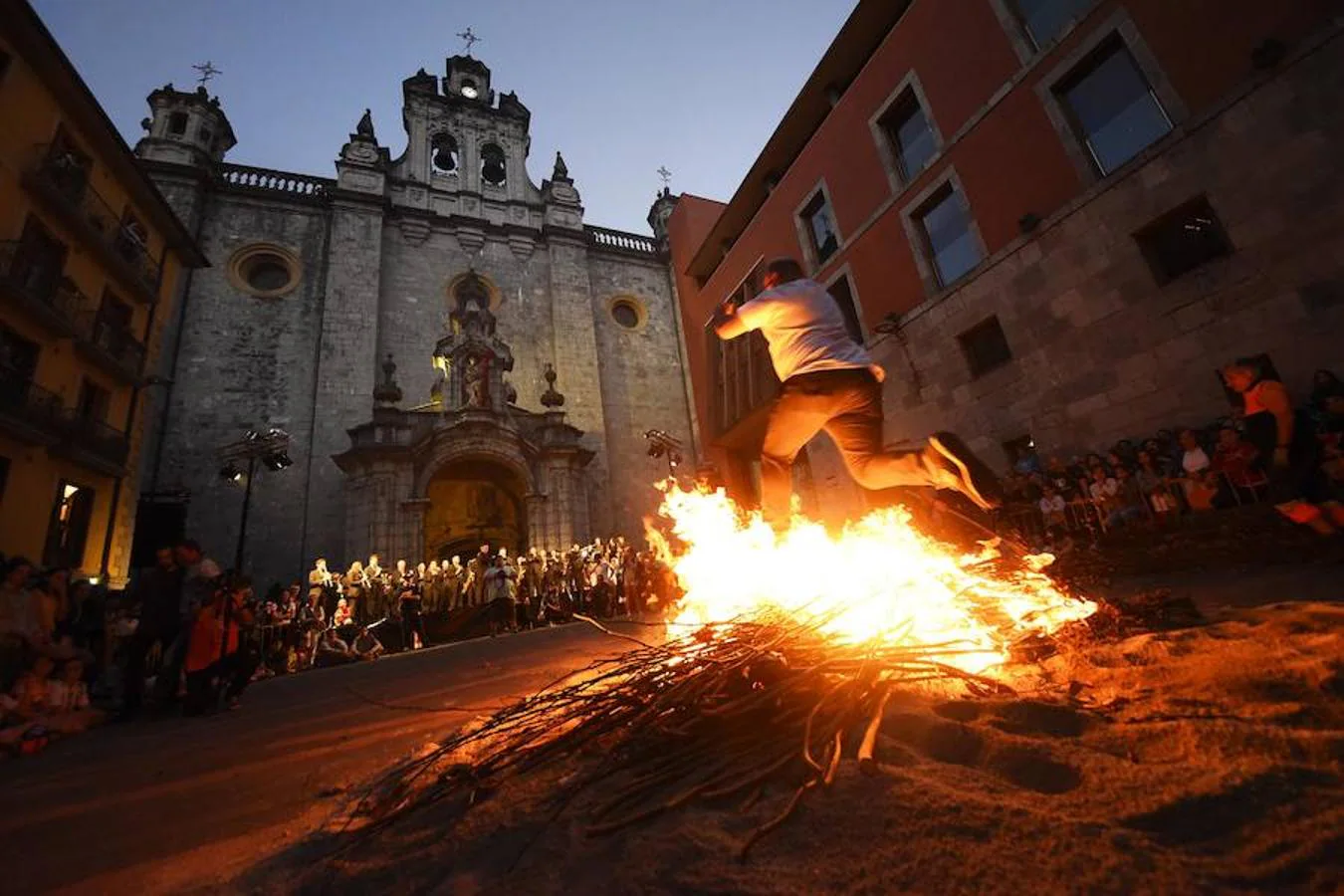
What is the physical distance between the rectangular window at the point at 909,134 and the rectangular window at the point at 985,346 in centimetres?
367

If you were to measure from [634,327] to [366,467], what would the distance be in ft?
43.8

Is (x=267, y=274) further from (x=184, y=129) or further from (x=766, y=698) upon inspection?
(x=766, y=698)

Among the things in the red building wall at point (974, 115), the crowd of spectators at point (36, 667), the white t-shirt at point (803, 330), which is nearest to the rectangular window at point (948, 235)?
the red building wall at point (974, 115)

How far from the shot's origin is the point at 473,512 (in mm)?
20109

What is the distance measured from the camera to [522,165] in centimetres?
2575

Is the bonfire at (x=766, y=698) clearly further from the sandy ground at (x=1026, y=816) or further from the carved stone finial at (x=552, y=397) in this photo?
the carved stone finial at (x=552, y=397)

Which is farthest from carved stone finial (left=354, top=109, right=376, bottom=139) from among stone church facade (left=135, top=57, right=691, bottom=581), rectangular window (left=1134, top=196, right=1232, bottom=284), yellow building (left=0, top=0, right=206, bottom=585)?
rectangular window (left=1134, top=196, right=1232, bottom=284)

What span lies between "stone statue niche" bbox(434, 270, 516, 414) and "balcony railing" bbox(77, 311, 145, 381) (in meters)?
7.57

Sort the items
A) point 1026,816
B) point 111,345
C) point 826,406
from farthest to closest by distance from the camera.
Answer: point 111,345, point 826,406, point 1026,816

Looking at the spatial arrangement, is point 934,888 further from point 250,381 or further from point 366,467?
point 250,381

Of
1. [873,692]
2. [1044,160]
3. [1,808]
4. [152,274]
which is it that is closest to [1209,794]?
[873,692]

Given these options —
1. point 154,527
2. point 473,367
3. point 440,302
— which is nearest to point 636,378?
point 473,367

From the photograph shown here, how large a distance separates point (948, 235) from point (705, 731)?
11898 mm

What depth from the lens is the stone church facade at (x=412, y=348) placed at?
16578 mm
